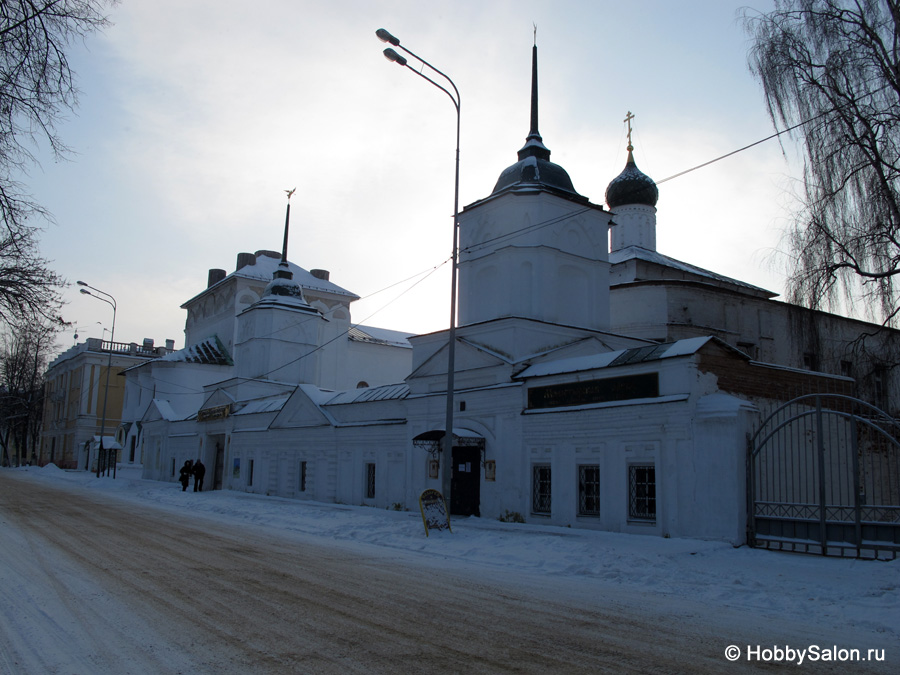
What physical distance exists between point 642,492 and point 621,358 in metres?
3.05

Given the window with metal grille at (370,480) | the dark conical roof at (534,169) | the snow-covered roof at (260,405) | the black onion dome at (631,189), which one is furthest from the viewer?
the black onion dome at (631,189)

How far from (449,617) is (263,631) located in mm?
1859

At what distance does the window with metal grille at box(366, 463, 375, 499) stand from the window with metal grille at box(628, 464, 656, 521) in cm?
1104

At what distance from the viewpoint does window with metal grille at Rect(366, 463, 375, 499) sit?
2418 cm

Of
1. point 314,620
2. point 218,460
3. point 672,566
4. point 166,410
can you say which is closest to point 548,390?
point 672,566

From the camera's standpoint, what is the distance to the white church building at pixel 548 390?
14656mm

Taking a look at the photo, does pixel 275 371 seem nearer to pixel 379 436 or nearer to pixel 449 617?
pixel 379 436

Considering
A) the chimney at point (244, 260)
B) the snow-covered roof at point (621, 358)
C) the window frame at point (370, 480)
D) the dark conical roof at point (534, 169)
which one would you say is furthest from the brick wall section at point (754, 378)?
the chimney at point (244, 260)

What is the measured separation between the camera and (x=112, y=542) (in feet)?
40.7

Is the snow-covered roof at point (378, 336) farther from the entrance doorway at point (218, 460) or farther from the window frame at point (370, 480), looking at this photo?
the window frame at point (370, 480)

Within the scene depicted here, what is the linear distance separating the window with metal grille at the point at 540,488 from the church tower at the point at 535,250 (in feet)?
16.2

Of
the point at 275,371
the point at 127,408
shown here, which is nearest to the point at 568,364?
the point at 275,371

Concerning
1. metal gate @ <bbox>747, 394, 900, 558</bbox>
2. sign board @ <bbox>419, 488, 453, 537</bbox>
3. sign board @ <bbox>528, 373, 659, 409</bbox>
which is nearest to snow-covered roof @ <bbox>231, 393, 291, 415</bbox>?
sign board @ <bbox>528, 373, 659, 409</bbox>

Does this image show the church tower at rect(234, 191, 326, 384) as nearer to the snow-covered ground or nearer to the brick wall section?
the snow-covered ground
